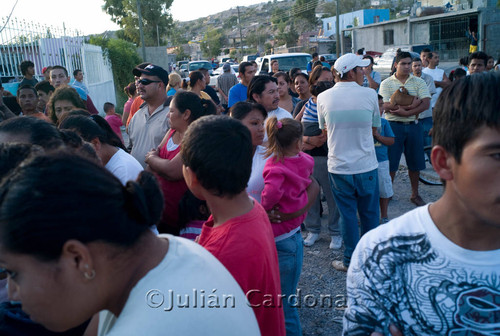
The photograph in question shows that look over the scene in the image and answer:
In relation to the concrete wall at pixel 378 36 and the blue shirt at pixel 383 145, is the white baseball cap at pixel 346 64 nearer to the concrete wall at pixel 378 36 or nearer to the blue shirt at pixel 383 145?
the blue shirt at pixel 383 145

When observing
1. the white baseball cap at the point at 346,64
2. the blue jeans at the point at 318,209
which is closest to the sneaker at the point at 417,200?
the blue jeans at the point at 318,209

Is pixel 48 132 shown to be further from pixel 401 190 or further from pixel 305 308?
pixel 401 190

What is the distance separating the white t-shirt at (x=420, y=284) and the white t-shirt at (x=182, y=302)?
0.42m

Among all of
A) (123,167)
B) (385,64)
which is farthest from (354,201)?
(385,64)

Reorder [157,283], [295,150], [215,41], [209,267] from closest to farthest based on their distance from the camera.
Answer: [157,283] < [209,267] < [295,150] < [215,41]

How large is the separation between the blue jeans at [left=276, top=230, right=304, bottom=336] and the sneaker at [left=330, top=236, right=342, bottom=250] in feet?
6.56

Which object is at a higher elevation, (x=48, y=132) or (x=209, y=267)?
(x=48, y=132)

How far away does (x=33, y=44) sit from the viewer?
38.7ft

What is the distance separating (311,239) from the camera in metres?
4.98

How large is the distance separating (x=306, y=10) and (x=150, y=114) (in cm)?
8122

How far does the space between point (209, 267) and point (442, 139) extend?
0.84m

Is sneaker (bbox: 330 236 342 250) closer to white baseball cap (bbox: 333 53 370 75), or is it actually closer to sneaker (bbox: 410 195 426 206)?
sneaker (bbox: 410 195 426 206)

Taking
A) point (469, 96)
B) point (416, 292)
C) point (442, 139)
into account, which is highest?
point (469, 96)

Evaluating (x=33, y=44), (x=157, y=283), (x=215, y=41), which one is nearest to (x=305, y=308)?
(x=157, y=283)
